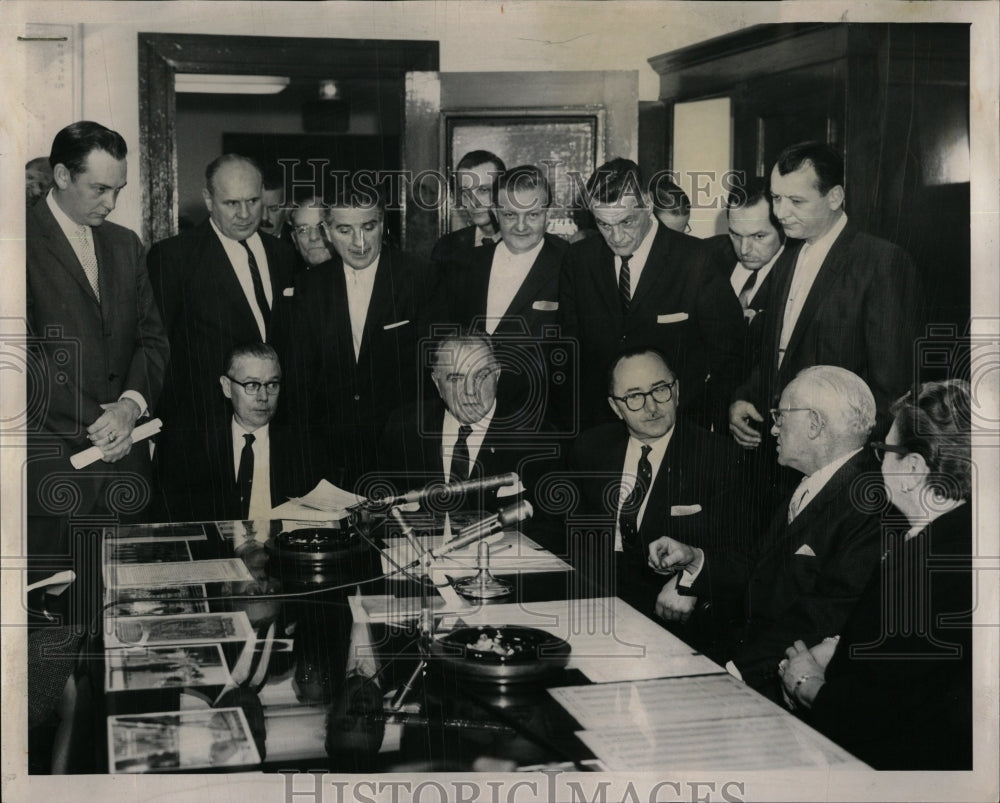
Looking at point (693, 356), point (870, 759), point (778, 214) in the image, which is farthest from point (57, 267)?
point (870, 759)

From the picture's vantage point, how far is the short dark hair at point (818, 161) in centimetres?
309

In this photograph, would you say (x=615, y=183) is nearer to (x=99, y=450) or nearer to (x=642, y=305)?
(x=642, y=305)

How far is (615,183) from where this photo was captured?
313cm

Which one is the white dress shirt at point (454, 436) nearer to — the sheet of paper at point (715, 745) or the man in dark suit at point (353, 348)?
the man in dark suit at point (353, 348)

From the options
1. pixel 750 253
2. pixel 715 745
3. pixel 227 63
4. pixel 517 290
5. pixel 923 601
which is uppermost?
pixel 227 63

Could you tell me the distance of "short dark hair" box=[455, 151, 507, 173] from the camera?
314cm

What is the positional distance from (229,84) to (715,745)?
2.25 meters

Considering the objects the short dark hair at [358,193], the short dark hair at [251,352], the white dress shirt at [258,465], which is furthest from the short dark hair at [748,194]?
the white dress shirt at [258,465]

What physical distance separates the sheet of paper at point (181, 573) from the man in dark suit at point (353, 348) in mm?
455

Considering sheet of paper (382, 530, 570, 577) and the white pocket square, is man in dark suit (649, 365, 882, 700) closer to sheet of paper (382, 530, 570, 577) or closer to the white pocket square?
the white pocket square

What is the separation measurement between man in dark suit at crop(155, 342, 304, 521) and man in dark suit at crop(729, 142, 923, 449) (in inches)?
54.8

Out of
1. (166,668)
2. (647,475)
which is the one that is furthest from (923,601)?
(166,668)

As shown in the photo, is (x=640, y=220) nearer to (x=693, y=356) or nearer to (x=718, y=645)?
(x=693, y=356)

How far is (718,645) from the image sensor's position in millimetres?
3090
